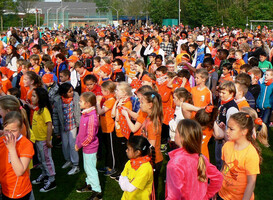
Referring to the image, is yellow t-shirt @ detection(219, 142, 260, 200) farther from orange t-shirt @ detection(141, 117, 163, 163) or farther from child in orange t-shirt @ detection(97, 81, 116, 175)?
child in orange t-shirt @ detection(97, 81, 116, 175)

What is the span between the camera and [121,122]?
18.3ft

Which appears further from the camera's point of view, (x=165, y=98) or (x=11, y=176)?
(x=165, y=98)

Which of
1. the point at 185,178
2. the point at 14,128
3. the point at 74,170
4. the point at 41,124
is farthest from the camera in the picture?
the point at 74,170

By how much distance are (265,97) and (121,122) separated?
157 inches

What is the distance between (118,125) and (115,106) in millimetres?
422

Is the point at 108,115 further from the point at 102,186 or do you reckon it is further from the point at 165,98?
the point at 165,98

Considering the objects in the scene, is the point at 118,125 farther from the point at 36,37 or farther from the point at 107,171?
the point at 36,37

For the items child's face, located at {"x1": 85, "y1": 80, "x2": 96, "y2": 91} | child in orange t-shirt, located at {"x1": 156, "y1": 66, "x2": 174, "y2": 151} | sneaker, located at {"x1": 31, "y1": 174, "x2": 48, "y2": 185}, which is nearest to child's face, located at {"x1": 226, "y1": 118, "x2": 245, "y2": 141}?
child in orange t-shirt, located at {"x1": 156, "y1": 66, "x2": 174, "y2": 151}

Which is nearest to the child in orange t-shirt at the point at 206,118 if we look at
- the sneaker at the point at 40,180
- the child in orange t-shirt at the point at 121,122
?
the child in orange t-shirt at the point at 121,122

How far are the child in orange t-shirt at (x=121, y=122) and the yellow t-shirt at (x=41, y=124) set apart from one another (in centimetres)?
115

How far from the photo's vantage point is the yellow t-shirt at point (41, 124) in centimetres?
549

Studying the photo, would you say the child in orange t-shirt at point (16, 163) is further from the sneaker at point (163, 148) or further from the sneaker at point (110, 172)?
the sneaker at point (163, 148)

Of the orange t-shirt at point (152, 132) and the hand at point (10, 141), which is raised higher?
the hand at point (10, 141)

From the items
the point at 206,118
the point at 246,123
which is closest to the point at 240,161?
the point at 246,123
